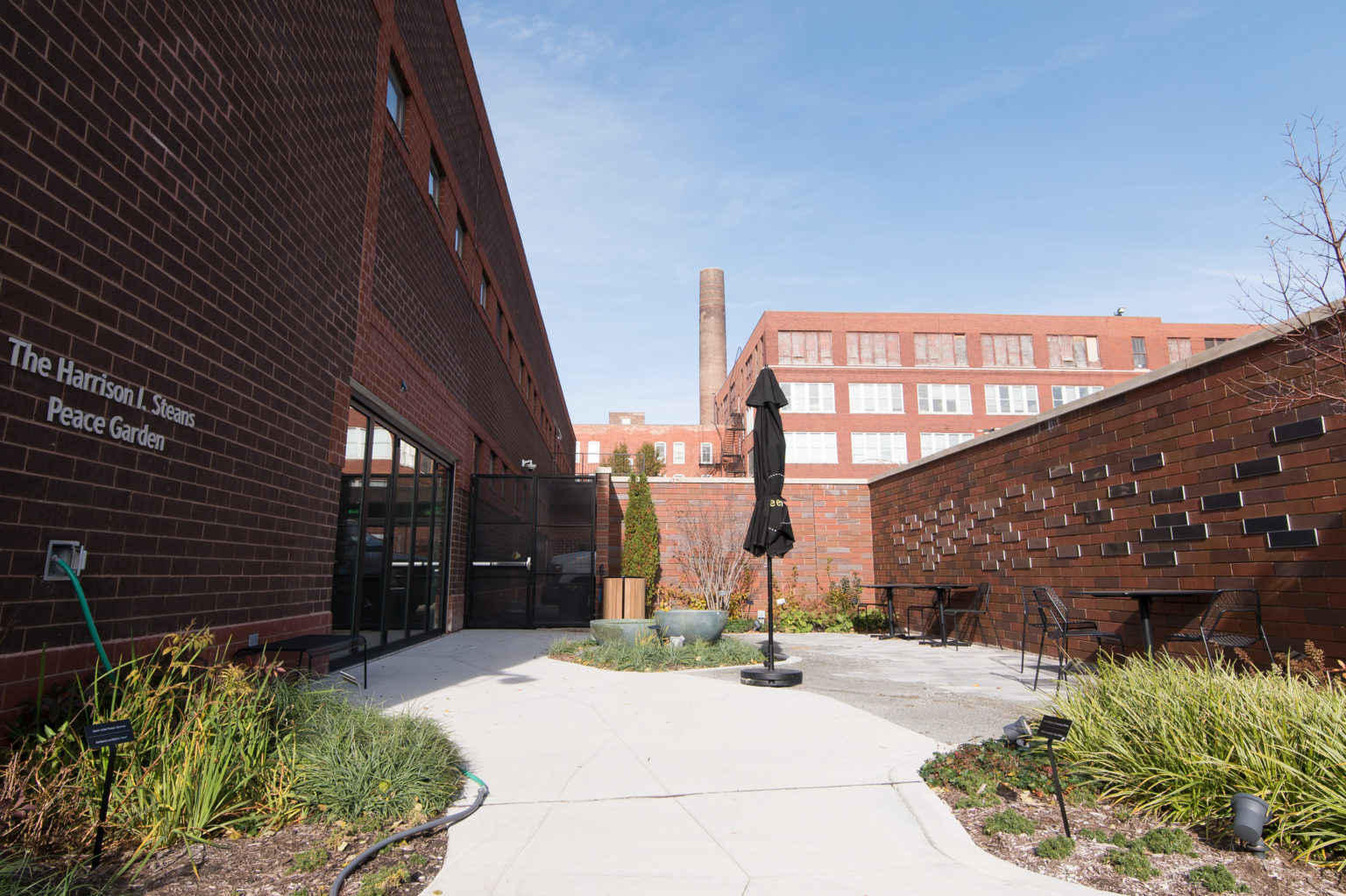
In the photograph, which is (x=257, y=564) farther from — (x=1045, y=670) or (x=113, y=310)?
(x=1045, y=670)

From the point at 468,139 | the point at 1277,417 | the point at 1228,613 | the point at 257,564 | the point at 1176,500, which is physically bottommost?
the point at 1228,613

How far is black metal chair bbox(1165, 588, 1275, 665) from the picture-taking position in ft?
18.5

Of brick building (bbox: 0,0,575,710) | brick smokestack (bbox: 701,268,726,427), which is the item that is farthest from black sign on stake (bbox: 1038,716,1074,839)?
brick smokestack (bbox: 701,268,726,427)

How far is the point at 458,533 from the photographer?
12438 millimetres

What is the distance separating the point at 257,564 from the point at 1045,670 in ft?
25.7

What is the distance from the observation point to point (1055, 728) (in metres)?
3.17

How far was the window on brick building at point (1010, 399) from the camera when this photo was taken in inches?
1673

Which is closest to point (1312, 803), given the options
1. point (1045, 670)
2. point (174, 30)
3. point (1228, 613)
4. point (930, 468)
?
point (1228, 613)

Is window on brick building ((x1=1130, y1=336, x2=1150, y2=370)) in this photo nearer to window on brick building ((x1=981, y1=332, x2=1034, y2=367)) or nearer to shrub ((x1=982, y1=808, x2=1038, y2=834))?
window on brick building ((x1=981, y1=332, x2=1034, y2=367))

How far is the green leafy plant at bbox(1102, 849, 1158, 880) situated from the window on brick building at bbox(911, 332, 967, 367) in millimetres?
42299

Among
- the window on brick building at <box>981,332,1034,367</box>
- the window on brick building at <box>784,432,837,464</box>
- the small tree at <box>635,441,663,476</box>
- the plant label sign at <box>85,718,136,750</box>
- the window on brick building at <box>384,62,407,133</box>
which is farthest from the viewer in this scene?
the small tree at <box>635,441,663,476</box>

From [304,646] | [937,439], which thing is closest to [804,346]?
[937,439]

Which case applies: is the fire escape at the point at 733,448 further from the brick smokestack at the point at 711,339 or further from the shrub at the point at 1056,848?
the shrub at the point at 1056,848

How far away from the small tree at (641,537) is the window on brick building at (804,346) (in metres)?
28.5
